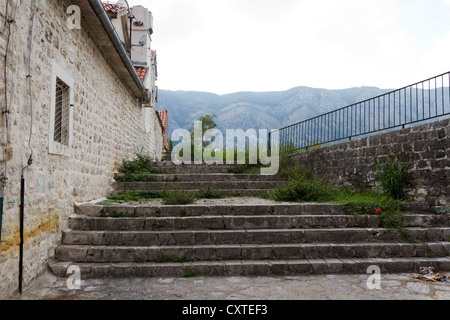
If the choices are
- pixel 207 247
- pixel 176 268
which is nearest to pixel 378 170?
pixel 207 247

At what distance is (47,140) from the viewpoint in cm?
379

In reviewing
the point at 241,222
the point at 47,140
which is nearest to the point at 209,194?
the point at 241,222

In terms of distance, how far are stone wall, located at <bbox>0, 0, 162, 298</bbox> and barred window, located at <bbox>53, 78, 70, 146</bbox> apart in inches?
8.8

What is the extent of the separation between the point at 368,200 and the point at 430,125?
170 cm

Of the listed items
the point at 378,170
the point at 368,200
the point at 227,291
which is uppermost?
the point at 378,170

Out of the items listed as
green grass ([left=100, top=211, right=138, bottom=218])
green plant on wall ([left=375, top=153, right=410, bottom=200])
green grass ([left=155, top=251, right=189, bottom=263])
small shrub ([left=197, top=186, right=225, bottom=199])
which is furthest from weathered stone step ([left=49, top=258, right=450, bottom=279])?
small shrub ([left=197, top=186, right=225, bottom=199])

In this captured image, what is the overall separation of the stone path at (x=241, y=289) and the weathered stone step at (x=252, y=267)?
0.13 metres

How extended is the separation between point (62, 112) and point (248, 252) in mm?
3529

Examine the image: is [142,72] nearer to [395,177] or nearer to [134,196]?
[134,196]

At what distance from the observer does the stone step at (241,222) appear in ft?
15.2

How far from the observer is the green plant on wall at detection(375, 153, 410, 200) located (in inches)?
217

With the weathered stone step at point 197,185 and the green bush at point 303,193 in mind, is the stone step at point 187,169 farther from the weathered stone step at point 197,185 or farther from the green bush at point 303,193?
the green bush at point 303,193
